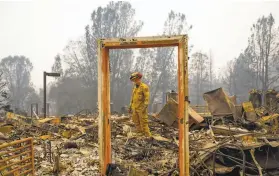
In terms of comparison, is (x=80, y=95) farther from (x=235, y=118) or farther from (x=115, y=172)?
(x=115, y=172)

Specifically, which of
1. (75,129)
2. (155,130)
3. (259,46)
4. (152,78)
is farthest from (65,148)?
(259,46)

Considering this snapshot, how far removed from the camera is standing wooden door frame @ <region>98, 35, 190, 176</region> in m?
4.17

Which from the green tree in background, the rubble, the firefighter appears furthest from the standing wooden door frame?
the green tree in background

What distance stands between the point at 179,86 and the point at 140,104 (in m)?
4.85

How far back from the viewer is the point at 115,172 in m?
4.76

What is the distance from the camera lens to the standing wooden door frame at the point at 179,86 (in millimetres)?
4175

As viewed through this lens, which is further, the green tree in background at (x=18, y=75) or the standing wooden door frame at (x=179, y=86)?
the green tree in background at (x=18, y=75)

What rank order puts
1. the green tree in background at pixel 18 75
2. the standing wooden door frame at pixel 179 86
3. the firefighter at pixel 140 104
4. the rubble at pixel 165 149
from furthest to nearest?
the green tree in background at pixel 18 75 → the firefighter at pixel 140 104 → the rubble at pixel 165 149 → the standing wooden door frame at pixel 179 86

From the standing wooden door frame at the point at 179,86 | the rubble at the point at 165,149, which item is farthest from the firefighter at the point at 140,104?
the standing wooden door frame at the point at 179,86

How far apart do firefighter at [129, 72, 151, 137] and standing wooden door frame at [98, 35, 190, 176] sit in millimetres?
4146

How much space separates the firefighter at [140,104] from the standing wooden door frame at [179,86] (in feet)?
13.6

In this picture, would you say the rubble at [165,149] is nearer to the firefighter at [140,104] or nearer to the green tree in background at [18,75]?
the firefighter at [140,104]

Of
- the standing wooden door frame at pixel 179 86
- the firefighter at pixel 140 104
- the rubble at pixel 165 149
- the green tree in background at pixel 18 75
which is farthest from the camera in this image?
the green tree in background at pixel 18 75

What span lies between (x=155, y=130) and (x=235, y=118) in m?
3.36
